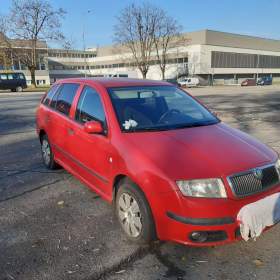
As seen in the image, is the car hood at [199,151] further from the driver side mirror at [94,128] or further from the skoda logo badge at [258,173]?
the driver side mirror at [94,128]

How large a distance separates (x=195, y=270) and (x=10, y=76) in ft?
120

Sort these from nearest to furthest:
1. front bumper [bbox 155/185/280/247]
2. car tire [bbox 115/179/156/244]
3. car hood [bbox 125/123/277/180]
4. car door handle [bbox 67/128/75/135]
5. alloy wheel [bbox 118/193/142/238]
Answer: front bumper [bbox 155/185/280/247]
car hood [bbox 125/123/277/180]
car tire [bbox 115/179/156/244]
alloy wheel [bbox 118/193/142/238]
car door handle [bbox 67/128/75/135]

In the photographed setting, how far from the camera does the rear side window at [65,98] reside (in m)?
4.77

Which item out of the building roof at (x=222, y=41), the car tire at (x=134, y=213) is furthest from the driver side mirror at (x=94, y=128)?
the building roof at (x=222, y=41)

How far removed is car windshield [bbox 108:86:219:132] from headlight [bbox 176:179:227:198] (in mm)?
1036

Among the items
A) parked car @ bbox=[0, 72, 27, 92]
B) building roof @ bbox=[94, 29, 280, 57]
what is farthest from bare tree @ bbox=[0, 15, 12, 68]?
building roof @ bbox=[94, 29, 280, 57]

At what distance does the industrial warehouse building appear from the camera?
7031cm

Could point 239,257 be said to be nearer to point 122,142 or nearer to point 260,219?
point 260,219

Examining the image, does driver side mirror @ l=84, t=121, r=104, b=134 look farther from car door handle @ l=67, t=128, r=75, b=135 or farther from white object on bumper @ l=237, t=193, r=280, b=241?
white object on bumper @ l=237, t=193, r=280, b=241

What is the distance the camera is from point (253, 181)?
116 inches

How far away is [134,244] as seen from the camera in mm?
3311

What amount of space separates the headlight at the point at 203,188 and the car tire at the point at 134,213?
0.44 meters

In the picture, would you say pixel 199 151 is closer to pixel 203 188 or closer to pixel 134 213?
pixel 203 188

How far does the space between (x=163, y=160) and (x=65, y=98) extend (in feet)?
8.49
